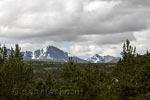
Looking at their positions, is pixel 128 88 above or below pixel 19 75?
below

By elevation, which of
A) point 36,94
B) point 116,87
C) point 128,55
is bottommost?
point 36,94

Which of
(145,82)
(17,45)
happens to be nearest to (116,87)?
(145,82)

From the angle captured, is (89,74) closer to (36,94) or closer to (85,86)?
(85,86)

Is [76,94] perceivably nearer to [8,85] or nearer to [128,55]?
[8,85]

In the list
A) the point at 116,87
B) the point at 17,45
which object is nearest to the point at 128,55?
the point at 116,87

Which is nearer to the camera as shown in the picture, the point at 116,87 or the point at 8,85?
the point at 8,85

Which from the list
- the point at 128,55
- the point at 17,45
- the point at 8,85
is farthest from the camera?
the point at 128,55

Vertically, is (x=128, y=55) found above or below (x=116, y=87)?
above

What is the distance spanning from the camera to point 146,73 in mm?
38688

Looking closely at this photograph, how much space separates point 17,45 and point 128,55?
34113 mm

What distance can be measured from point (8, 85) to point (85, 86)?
20.2 meters

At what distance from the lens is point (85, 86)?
48000mm

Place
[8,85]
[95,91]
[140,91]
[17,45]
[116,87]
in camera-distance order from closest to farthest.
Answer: [8,85] < [116,87] < [140,91] < [17,45] < [95,91]

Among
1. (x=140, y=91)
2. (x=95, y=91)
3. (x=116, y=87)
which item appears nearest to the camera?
(x=116, y=87)
